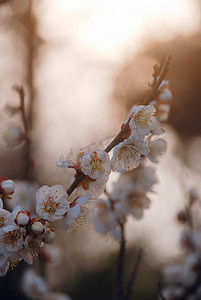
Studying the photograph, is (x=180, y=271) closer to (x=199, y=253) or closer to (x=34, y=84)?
(x=199, y=253)

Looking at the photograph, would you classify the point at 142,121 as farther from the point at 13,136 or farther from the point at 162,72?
the point at 13,136

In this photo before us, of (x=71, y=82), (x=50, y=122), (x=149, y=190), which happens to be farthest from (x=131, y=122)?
(x=71, y=82)

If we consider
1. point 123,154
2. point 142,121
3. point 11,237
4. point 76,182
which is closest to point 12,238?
point 11,237

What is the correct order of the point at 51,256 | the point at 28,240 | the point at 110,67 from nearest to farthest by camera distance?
the point at 28,240, the point at 51,256, the point at 110,67

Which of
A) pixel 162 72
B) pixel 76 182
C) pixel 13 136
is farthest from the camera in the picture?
pixel 13 136

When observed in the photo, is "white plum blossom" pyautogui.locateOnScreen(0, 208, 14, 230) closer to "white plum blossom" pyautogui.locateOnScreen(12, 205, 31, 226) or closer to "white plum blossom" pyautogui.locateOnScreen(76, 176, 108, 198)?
"white plum blossom" pyautogui.locateOnScreen(12, 205, 31, 226)

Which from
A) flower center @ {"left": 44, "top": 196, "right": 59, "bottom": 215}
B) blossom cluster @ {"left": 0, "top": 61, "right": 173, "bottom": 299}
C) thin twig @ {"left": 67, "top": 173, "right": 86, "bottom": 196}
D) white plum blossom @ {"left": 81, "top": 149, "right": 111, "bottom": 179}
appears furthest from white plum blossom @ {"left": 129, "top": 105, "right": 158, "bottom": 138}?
flower center @ {"left": 44, "top": 196, "right": 59, "bottom": 215}

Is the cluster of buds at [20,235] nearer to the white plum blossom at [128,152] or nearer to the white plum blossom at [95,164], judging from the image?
the white plum blossom at [95,164]
